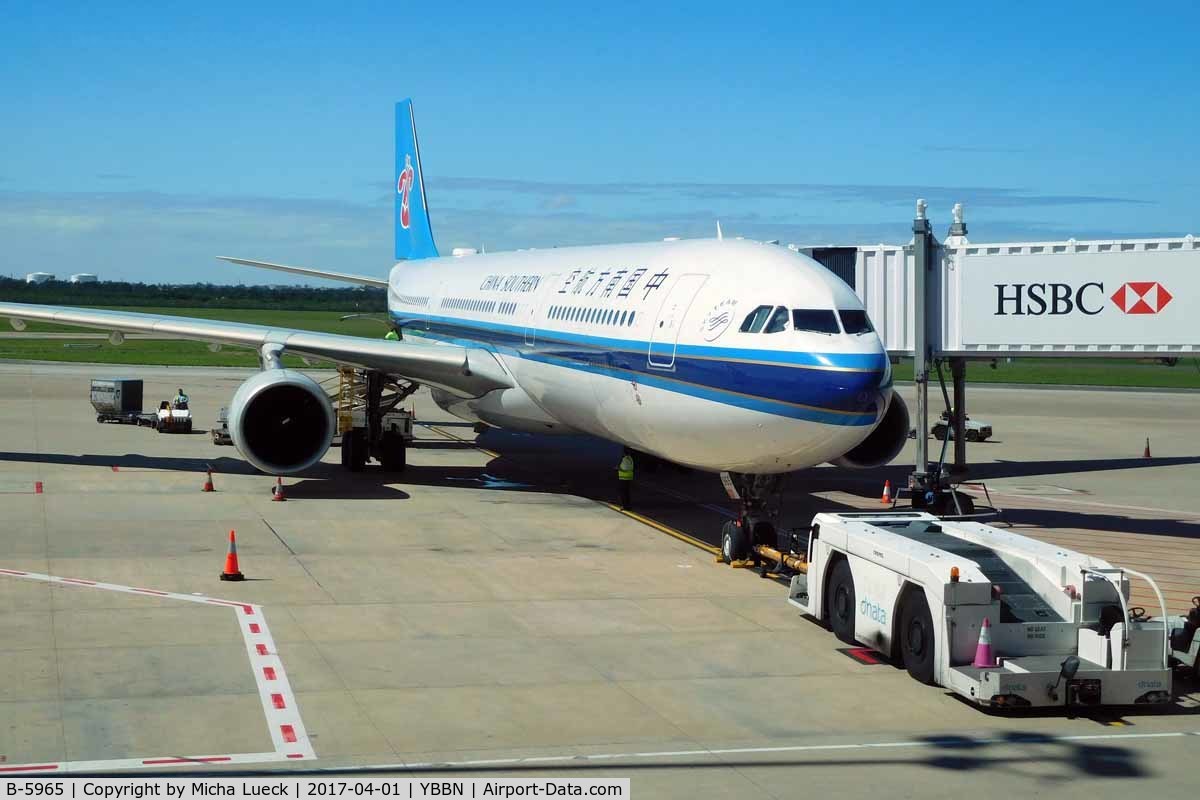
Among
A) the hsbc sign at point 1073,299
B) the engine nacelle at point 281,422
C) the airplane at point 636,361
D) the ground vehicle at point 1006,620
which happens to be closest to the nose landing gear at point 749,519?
the airplane at point 636,361

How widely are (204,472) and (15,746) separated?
54.0ft

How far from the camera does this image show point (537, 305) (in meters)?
23.5

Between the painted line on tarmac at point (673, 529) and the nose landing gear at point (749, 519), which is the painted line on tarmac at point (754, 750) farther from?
the painted line on tarmac at point (673, 529)

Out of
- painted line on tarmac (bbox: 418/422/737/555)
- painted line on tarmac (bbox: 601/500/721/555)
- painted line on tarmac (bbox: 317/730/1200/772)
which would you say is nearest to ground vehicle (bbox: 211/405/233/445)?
painted line on tarmac (bbox: 418/422/737/555)

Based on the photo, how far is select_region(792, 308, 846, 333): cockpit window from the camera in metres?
15.9

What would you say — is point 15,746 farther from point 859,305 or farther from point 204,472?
point 204,472

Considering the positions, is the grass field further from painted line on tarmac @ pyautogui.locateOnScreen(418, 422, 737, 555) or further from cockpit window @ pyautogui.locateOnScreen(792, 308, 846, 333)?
cockpit window @ pyautogui.locateOnScreen(792, 308, 846, 333)

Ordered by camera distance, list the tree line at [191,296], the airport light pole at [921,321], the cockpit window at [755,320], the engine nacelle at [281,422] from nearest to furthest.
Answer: the cockpit window at [755,320] → the airport light pole at [921,321] → the engine nacelle at [281,422] → the tree line at [191,296]

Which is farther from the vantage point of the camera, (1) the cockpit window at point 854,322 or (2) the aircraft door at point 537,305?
(2) the aircraft door at point 537,305

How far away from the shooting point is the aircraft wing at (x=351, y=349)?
2473 centimetres

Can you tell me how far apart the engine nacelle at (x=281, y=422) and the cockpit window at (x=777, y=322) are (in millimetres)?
9170

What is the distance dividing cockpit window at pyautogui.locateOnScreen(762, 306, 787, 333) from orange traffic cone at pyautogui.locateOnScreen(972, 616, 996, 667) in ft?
17.3

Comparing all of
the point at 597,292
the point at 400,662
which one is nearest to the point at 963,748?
the point at 400,662

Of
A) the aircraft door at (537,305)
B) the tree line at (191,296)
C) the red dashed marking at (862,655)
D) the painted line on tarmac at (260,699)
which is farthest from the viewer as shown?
the tree line at (191,296)
